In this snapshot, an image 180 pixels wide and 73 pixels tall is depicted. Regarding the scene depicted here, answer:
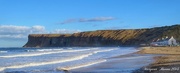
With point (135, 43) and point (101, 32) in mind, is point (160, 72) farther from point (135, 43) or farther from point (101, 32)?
point (101, 32)

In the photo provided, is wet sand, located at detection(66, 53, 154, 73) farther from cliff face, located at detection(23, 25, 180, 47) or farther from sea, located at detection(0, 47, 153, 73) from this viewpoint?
cliff face, located at detection(23, 25, 180, 47)

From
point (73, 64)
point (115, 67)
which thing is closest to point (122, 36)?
point (73, 64)

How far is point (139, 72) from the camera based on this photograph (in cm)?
1811

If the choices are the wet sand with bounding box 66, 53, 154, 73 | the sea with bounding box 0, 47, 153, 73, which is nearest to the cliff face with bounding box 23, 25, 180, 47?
the sea with bounding box 0, 47, 153, 73

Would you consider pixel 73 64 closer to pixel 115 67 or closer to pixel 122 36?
pixel 115 67

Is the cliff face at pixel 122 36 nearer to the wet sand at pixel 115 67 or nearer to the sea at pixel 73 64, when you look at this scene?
the sea at pixel 73 64

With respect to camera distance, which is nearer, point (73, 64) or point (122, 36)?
point (73, 64)

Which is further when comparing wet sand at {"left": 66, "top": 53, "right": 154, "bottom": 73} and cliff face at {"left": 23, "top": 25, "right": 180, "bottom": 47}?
cliff face at {"left": 23, "top": 25, "right": 180, "bottom": 47}

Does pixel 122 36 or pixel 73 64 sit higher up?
pixel 122 36

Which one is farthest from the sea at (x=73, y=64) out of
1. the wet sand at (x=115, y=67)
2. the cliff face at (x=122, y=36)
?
the cliff face at (x=122, y=36)

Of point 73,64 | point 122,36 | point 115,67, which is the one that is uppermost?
point 122,36

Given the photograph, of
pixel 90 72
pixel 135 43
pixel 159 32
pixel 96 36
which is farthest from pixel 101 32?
pixel 90 72

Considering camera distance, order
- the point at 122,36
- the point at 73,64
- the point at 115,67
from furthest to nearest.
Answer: the point at 122,36
the point at 73,64
the point at 115,67

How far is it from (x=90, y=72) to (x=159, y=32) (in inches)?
5332
